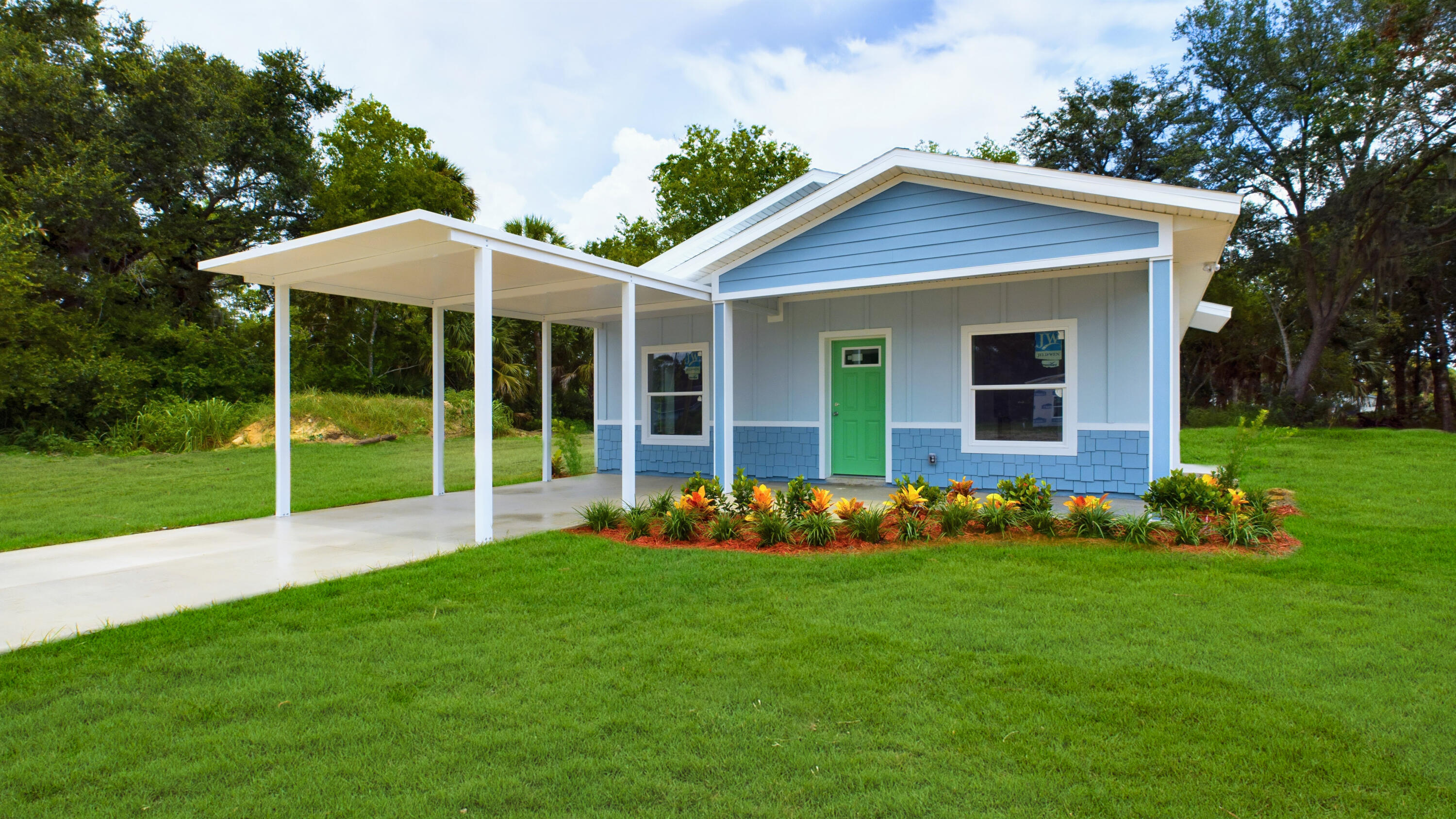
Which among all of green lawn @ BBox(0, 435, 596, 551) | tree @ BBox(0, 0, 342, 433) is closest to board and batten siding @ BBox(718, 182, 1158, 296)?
green lawn @ BBox(0, 435, 596, 551)

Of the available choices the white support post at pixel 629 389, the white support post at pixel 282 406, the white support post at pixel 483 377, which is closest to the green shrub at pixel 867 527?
the white support post at pixel 629 389

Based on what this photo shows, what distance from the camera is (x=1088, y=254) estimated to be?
268 inches

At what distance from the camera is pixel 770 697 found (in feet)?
10.0

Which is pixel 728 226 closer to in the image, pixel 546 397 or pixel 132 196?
pixel 546 397

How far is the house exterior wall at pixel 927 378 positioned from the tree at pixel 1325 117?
14439 millimetres

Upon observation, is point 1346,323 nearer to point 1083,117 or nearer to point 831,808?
point 1083,117

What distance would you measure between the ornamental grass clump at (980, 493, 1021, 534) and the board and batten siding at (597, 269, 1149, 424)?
99.6 inches

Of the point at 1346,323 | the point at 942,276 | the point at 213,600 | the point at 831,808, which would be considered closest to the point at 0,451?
the point at 213,600

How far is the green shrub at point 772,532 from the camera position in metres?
5.89

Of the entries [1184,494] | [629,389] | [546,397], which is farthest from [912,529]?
[546,397]

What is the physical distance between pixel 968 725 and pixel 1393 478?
32.7 ft

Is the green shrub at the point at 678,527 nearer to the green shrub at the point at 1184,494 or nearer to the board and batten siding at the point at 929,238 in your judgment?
the board and batten siding at the point at 929,238

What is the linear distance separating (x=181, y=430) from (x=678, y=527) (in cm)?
1376

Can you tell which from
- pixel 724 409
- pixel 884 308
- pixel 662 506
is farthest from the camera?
pixel 884 308
